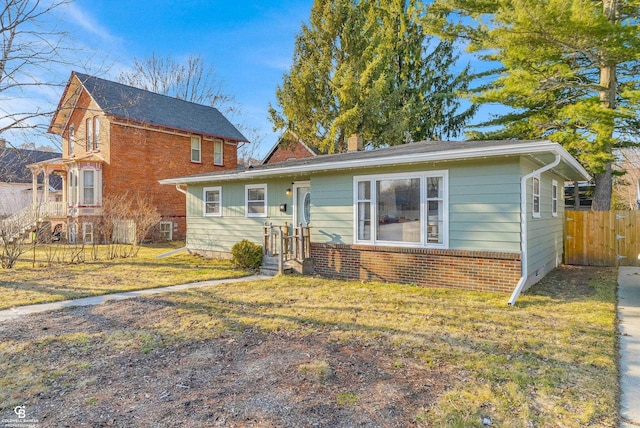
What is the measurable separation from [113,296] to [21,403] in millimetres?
4084

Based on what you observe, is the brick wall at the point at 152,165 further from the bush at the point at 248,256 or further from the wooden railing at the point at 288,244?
the wooden railing at the point at 288,244

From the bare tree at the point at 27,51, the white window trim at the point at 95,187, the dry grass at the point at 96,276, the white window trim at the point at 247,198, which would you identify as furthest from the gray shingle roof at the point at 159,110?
the bare tree at the point at 27,51

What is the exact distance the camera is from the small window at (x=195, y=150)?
20.8m

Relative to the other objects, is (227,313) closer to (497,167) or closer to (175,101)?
(497,167)

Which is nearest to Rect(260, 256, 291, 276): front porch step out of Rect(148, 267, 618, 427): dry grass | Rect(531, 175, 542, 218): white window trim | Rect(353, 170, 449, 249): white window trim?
Rect(148, 267, 618, 427): dry grass

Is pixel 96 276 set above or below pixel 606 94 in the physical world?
below

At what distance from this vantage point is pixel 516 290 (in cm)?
632

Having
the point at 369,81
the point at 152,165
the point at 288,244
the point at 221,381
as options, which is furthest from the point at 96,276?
the point at 369,81

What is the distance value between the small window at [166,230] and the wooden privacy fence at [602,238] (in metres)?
17.0

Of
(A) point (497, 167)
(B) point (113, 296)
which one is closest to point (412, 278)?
(A) point (497, 167)

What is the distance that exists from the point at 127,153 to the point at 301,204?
1183cm

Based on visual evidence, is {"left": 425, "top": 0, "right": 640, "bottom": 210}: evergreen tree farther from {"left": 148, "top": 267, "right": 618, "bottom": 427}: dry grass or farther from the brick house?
the brick house

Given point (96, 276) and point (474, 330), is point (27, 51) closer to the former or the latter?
point (96, 276)

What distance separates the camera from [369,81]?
18641mm
